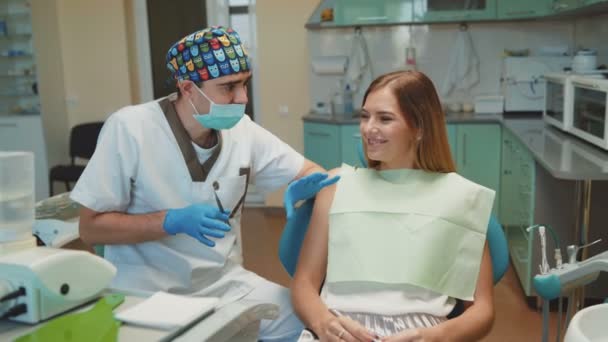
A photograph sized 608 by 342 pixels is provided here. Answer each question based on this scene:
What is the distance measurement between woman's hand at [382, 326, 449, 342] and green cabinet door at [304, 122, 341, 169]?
2.96 meters

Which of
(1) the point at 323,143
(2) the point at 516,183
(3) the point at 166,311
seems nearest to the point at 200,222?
(3) the point at 166,311

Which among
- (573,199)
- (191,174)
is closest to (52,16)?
(191,174)

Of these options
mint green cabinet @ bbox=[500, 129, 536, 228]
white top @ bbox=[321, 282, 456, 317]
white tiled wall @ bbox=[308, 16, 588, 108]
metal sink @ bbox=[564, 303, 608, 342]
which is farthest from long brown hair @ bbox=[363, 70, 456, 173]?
white tiled wall @ bbox=[308, 16, 588, 108]

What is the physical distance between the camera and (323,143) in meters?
4.42

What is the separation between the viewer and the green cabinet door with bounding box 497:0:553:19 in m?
4.14

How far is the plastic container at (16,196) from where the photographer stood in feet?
4.07

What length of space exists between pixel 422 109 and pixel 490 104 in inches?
118

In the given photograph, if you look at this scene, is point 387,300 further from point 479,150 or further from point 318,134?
point 318,134

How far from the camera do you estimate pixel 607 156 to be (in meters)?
2.58

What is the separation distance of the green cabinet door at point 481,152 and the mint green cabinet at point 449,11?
818 millimetres

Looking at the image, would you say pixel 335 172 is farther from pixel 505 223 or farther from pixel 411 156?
pixel 505 223

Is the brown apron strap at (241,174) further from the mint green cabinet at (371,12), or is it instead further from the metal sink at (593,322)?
the mint green cabinet at (371,12)

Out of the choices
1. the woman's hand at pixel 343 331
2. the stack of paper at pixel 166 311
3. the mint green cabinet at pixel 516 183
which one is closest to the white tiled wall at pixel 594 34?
the mint green cabinet at pixel 516 183

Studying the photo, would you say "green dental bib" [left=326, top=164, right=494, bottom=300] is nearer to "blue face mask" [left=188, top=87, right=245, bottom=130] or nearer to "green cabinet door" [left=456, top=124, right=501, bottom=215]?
"blue face mask" [left=188, top=87, right=245, bottom=130]
